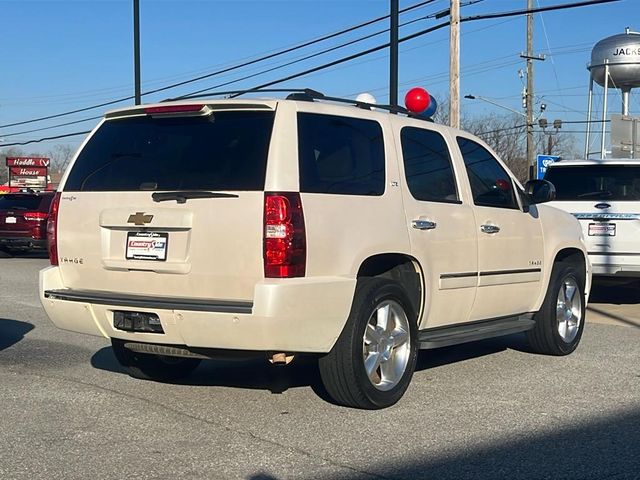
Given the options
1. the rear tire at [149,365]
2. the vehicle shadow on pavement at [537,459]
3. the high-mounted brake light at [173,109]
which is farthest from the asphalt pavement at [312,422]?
the high-mounted brake light at [173,109]

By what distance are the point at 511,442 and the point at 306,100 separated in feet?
8.46

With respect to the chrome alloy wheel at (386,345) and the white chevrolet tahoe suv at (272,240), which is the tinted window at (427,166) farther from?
the chrome alloy wheel at (386,345)

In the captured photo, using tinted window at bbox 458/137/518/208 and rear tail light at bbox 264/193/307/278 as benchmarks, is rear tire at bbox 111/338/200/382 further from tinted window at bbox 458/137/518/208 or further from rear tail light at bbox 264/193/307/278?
tinted window at bbox 458/137/518/208

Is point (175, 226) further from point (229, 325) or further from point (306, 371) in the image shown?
point (306, 371)

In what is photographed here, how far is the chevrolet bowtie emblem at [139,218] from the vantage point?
5.62 metres

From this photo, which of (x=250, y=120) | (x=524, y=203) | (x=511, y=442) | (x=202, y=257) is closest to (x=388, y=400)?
(x=511, y=442)

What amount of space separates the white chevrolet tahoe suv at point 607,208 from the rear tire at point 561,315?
266 cm

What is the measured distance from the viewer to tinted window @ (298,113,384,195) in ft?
18.3

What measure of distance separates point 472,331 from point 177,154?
2.69 metres

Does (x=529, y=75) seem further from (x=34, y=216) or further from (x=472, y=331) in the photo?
(x=472, y=331)

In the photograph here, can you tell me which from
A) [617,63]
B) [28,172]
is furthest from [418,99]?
[28,172]

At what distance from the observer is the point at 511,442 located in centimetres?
523

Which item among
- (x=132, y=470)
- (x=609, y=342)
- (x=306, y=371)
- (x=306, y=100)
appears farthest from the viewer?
(x=609, y=342)

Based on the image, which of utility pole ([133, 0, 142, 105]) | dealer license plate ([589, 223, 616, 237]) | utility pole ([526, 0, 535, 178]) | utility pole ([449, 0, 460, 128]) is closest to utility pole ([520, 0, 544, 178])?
utility pole ([526, 0, 535, 178])
